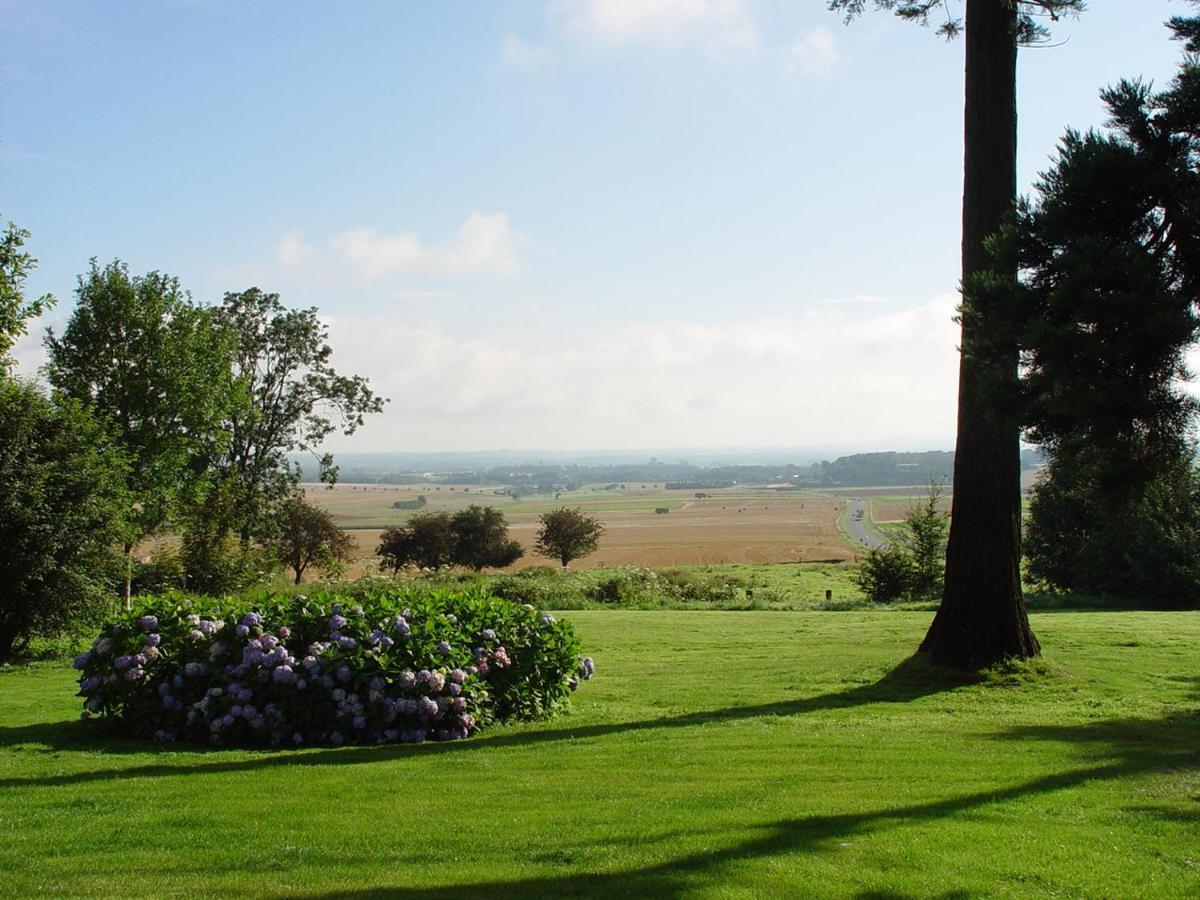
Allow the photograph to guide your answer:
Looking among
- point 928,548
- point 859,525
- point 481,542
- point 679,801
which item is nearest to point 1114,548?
point 928,548

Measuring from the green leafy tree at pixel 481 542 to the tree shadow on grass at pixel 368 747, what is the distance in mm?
44864

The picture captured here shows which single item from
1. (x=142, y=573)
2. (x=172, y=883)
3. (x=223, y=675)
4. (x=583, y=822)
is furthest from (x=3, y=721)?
(x=142, y=573)

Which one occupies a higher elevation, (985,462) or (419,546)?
(985,462)

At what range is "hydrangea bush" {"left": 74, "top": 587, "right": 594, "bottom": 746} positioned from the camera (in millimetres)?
8602

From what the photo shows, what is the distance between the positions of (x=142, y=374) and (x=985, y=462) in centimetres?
2015

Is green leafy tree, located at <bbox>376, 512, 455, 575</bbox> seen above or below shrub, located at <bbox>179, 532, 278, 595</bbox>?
below

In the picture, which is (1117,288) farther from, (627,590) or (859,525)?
(859,525)

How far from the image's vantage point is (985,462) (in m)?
11.0

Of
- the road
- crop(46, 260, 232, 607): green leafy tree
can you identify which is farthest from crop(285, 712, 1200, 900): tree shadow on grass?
the road

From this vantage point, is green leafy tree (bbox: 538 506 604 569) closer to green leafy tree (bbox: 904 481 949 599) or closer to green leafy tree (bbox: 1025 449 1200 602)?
green leafy tree (bbox: 1025 449 1200 602)

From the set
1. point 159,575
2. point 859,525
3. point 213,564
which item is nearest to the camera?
point 159,575

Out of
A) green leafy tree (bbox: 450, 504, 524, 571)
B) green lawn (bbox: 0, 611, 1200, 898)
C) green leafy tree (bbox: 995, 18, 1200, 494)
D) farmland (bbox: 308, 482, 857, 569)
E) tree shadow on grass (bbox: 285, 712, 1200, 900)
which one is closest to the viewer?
tree shadow on grass (bbox: 285, 712, 1200, 900)

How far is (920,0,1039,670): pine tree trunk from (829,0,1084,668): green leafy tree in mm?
11

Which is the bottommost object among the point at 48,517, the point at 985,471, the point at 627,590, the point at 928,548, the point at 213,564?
the point at 627,590
